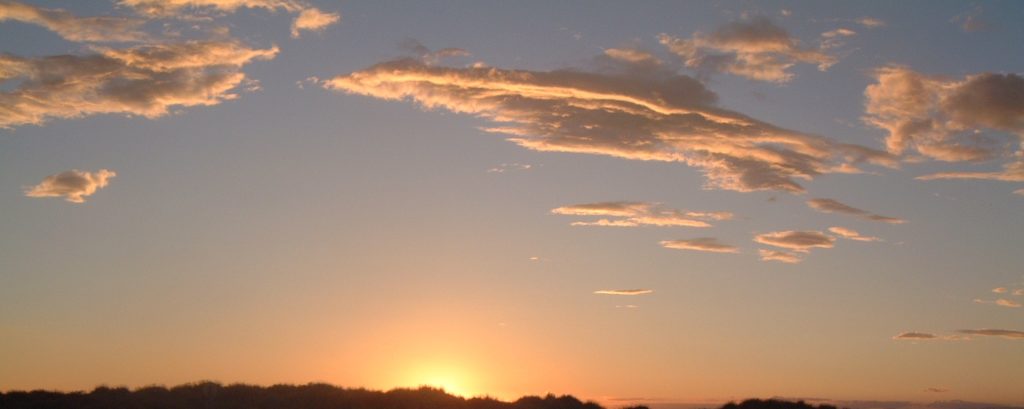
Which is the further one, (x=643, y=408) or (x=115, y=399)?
(x=643, y=408)

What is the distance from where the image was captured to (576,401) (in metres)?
47.1

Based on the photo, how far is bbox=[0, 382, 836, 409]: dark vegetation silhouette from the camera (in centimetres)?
3962

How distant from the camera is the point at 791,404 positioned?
48.4 meters

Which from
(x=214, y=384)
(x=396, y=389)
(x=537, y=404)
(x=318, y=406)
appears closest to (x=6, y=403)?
(x=214, y=384)

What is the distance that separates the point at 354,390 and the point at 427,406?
10.8 feet

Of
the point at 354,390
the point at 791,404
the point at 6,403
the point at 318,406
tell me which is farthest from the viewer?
the point at 791,404

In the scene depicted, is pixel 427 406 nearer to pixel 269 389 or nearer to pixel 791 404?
pixel 269 389

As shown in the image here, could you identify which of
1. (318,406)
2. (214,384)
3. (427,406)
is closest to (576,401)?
(427,406)

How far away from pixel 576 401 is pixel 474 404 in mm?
4667

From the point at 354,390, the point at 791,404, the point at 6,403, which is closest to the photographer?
the point at 6,403

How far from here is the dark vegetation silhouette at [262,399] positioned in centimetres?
3962

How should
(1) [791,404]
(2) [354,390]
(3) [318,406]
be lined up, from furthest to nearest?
(1) [791,404] < (2) [354,390] < (3) [318,406]

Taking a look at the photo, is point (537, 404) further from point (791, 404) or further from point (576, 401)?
point (791, 404)

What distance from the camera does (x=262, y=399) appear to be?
1658 inches
